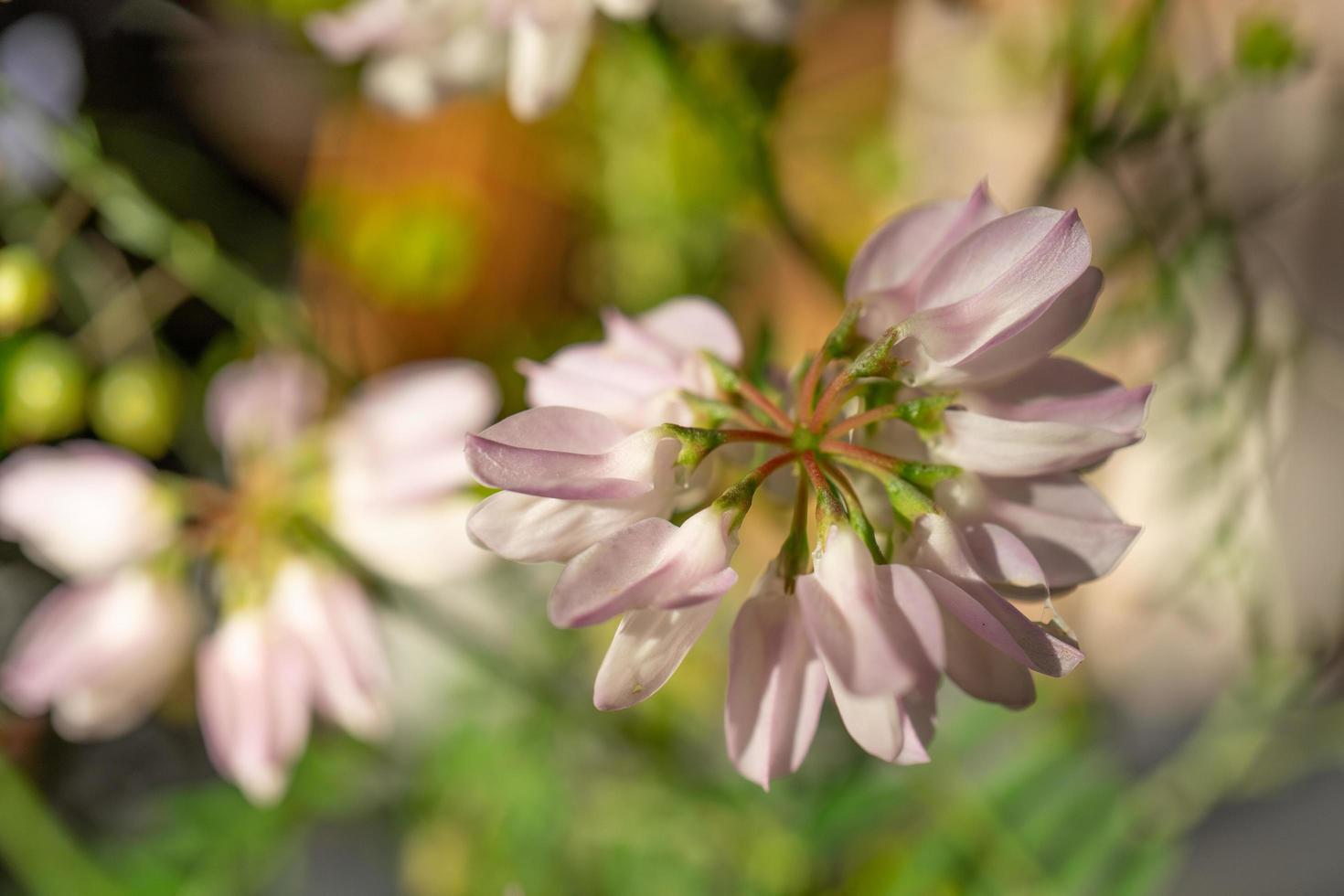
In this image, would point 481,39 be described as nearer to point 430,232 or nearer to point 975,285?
point 975,285

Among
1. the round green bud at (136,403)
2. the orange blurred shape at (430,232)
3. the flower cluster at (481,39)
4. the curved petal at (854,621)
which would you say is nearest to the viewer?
the curved petal at (854,621)

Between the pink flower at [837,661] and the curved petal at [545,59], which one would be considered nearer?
the pink flower at [837,661]

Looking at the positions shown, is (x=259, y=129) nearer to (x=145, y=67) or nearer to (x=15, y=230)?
(x=145, y=67)

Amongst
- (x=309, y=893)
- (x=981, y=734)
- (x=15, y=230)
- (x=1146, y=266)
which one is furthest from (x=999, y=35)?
(x=309, y=893)

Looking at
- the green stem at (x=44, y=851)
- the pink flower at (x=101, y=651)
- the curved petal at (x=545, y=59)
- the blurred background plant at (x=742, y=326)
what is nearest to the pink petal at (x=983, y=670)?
the blurred background plant at (x=742, y=326)

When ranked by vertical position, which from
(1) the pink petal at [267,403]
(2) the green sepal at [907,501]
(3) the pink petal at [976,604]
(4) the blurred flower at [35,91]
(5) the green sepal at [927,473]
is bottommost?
(1) the pink petal at [267,403]

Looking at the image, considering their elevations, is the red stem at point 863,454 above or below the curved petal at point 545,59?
below

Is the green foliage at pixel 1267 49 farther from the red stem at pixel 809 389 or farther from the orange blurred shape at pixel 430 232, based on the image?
the orange blurred shape at pixel 430 232
